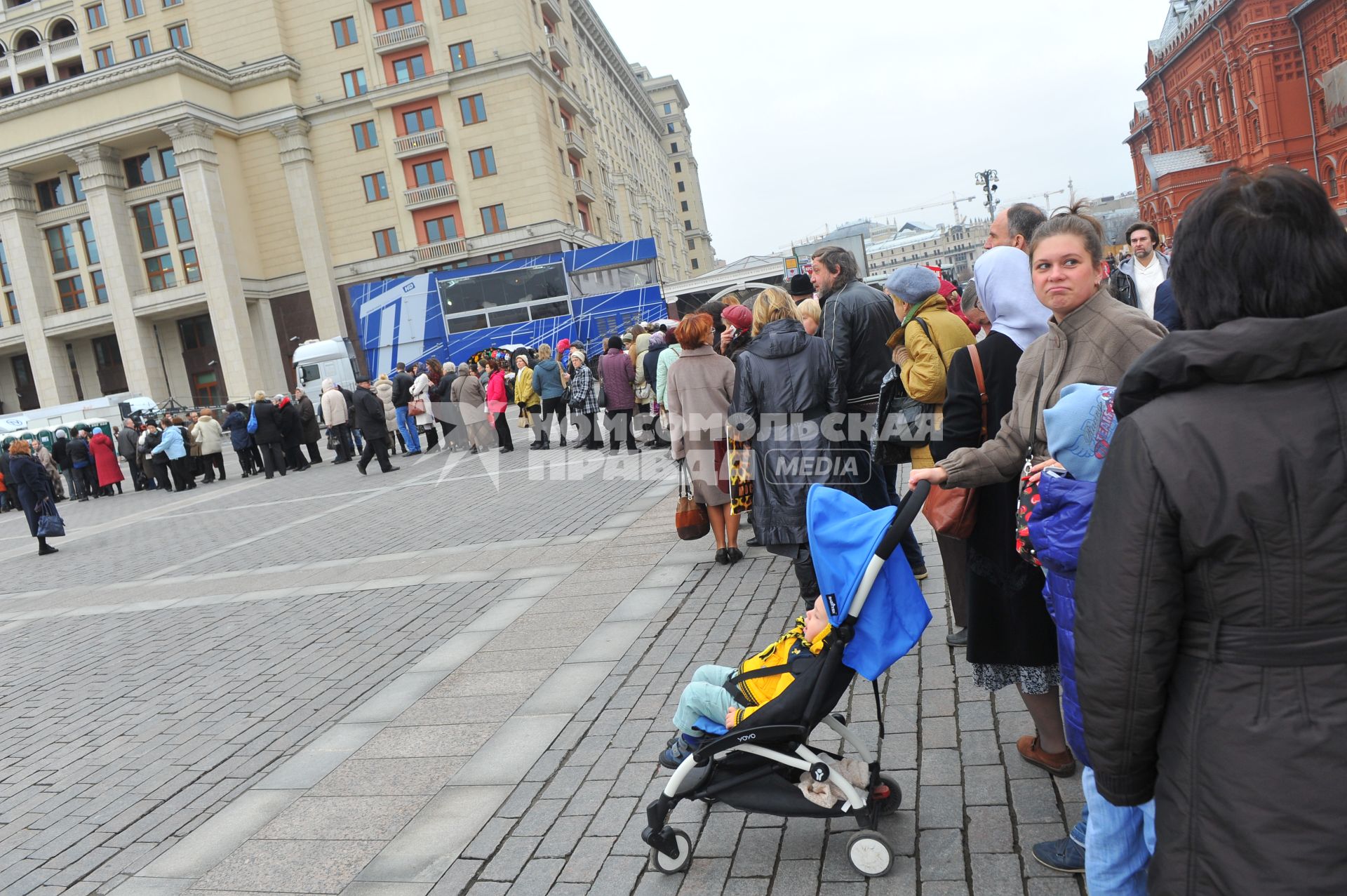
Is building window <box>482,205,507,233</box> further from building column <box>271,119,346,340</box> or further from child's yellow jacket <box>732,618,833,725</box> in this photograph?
child's yellow jacket <box>732,618,833,725</box>

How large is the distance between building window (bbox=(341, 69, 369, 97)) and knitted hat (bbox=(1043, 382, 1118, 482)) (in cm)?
5606

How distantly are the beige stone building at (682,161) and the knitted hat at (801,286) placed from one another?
110 meters

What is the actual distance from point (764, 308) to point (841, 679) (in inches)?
122

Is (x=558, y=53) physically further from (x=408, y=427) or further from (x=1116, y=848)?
(x=1116, y=848)

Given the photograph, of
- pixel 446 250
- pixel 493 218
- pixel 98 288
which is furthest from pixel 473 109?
pixel 98 288

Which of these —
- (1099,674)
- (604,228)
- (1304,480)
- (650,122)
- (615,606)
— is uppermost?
(650,122)

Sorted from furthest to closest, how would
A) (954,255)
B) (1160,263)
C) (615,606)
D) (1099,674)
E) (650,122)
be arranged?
(954,255)
(650,122)
(1160,263)
(615,606)
(1099,674)

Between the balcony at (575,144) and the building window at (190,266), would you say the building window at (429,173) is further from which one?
the building window at (190,266)

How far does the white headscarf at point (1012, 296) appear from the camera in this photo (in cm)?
342

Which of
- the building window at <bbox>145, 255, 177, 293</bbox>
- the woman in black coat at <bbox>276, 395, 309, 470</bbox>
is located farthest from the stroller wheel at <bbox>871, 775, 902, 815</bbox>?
the building window at <bbox>145, 255, 177, 293</bbox>

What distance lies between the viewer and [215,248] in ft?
164

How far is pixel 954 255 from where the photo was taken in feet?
523

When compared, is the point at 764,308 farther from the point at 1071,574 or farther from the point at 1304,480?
the point at 1304,480

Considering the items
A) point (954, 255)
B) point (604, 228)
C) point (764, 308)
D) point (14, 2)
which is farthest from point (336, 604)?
point (954, 255)
